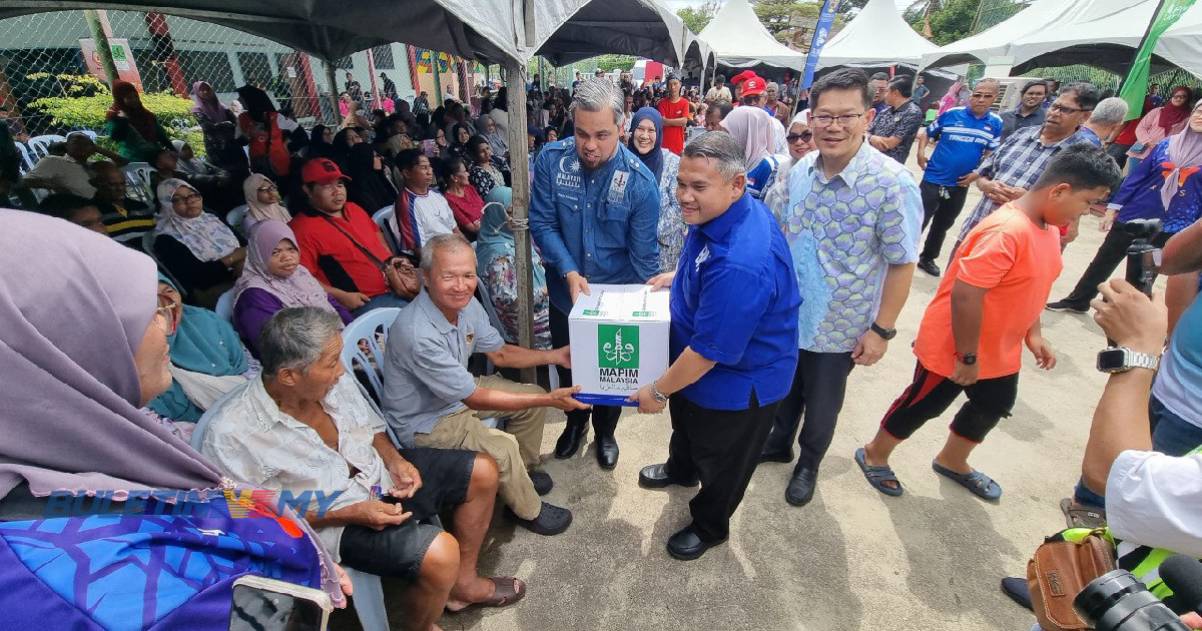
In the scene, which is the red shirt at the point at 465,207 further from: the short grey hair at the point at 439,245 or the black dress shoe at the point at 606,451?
the black dress shoe at the point at 606,451

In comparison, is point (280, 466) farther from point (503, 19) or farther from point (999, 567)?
point (999, 567)

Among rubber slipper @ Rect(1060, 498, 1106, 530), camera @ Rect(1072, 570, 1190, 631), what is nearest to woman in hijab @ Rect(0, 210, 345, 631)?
camera @ Rect(1072, 570, 1190, 631)

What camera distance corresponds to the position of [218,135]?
653cm

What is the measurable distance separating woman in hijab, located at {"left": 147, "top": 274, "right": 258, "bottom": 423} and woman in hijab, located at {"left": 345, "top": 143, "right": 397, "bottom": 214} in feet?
8.54

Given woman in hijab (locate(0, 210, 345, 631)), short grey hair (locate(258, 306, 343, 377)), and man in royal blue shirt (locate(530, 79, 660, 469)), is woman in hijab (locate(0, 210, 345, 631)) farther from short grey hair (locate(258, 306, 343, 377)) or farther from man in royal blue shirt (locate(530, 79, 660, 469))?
man in royal blue shirt (locate(530, 79, 660, 469))

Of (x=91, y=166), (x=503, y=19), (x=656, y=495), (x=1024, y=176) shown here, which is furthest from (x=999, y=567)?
(x=91, y=166)

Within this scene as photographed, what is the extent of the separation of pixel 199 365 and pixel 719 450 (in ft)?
7.48

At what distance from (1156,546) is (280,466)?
2.20 metres

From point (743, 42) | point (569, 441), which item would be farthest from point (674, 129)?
point (743, 42)

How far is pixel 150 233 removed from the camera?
3342mm

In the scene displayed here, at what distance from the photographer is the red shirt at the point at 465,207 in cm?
438

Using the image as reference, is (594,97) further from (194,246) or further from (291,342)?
(194,246)

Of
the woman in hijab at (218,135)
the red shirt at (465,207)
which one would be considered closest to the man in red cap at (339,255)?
the red shirt at (465,207)

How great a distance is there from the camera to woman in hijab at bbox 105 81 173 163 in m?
5.14
